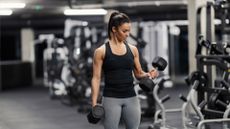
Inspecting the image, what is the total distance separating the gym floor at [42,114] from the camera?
634 centimetres

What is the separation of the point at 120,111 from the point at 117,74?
0.81 ft

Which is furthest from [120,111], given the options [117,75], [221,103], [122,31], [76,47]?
[76,47]

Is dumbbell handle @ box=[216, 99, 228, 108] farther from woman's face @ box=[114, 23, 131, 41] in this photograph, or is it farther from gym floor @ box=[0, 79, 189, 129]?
woman's face @ box=[114, 23, 131, 41]

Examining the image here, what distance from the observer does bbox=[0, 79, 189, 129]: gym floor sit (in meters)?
6.34

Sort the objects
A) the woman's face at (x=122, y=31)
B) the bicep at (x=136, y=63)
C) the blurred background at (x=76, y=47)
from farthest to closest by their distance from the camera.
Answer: the blurred background at (x=76, y=47)
the bicep at (x=136, y=63)
the woman's face at (x=122, y=31)

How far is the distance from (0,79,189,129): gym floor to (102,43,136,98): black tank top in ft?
10.4

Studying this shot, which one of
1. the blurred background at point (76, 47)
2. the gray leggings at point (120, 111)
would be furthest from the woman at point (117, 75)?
the blurred background at point (76, 47)

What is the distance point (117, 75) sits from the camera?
2738 millimetres

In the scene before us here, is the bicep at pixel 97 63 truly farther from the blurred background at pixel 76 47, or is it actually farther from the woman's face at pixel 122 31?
the blurred background at pixel 76 47

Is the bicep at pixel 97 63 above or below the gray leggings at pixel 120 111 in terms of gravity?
above

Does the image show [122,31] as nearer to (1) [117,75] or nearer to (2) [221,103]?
(1) [117,75]

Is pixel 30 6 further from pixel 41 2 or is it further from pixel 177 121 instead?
pixel 177 121

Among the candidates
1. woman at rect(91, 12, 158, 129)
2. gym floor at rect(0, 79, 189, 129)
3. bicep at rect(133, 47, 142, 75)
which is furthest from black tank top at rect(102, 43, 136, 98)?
gym floor at rect(0, 79, 189, 129)

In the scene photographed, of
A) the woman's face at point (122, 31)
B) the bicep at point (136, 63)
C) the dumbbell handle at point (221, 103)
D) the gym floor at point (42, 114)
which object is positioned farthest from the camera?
the gym floor at point (42, 114)
